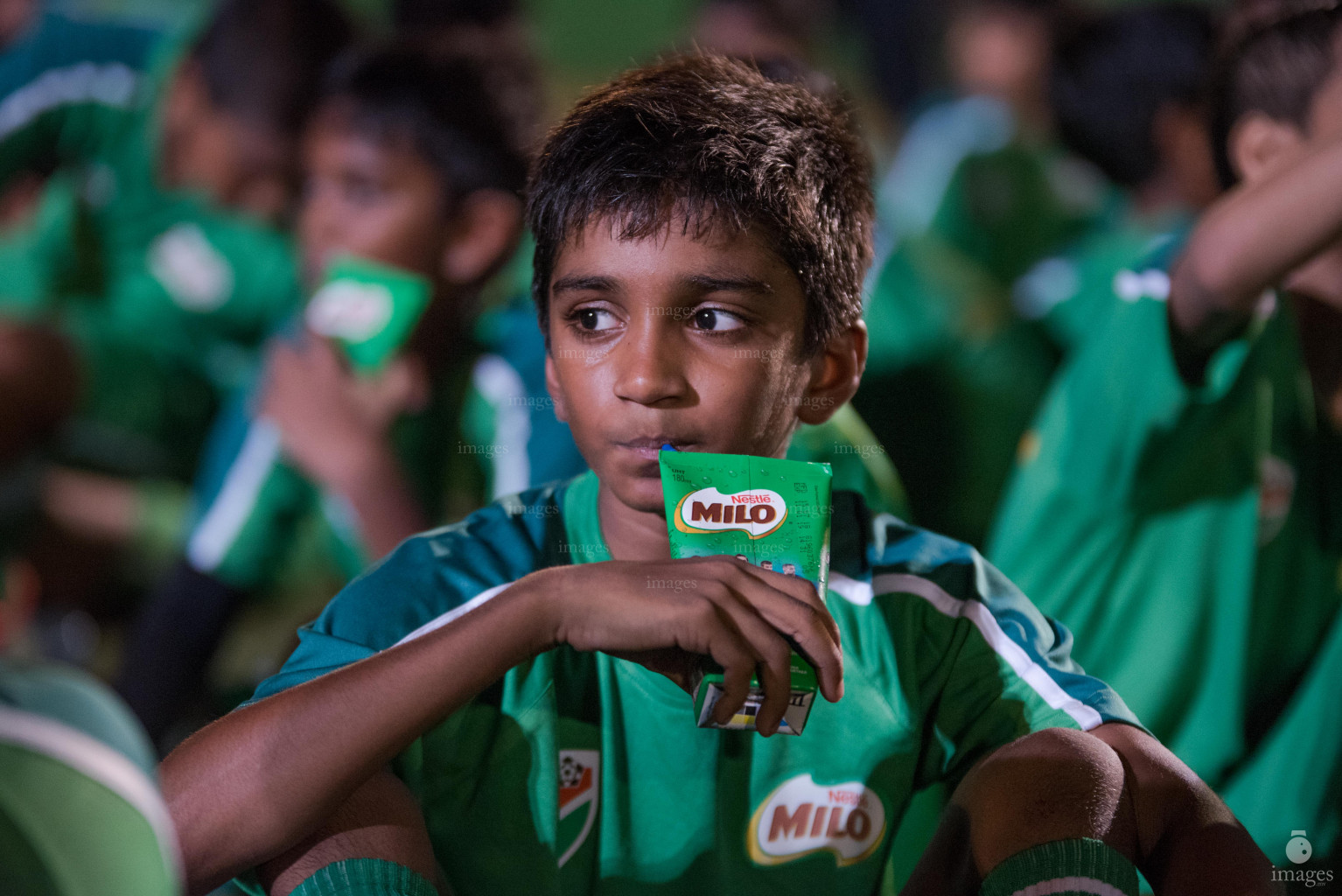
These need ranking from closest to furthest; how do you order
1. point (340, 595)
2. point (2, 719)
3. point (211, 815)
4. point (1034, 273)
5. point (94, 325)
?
point (2, 719)
point (211, 815)
point (340, 595)
point (94, 325)
point (1034, 273)

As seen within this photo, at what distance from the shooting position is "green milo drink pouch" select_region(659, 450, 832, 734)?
698mm

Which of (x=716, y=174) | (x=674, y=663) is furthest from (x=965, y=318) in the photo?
(x=674, y=663)

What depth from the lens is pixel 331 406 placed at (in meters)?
1.64

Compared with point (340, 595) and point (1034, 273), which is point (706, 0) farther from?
point (340, 595)

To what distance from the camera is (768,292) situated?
78cm

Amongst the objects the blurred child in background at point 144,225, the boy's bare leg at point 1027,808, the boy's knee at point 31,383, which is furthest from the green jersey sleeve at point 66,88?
the boy's bare leg at point 1027,808

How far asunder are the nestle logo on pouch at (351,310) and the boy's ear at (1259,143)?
3.62ft

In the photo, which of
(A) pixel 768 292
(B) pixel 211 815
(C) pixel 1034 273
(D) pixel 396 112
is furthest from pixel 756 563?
(C) pixel 1034 273

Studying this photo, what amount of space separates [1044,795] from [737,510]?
A: 0.77 ft

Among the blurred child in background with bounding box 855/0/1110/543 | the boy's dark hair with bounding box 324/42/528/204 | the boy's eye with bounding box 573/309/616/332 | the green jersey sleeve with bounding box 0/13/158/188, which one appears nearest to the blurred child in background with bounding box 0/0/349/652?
the green jersey sleeve with bounding box 0/13/158/188

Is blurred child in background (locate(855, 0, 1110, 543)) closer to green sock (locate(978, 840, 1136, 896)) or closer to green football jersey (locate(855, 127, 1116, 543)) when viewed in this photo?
green football jersey (locate(855, 127, 1116, 543))

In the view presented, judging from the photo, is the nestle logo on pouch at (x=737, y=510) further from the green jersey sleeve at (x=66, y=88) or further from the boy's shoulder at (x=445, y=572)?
the green jersey sleeve at (x=66, y=88)

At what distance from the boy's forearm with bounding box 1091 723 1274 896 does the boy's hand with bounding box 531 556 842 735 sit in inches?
7.8

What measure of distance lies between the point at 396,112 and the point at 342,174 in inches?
4.6
